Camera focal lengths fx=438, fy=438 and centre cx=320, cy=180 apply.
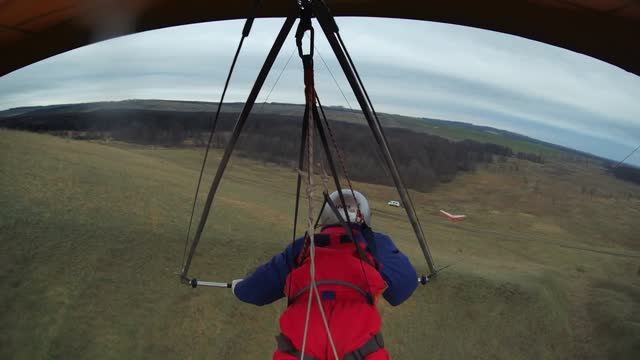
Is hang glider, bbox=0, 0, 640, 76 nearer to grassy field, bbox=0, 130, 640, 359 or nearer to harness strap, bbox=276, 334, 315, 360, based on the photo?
harness strap, bbox=276, 334, 315, 360

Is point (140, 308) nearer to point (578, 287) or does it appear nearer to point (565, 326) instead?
point (565, 326)

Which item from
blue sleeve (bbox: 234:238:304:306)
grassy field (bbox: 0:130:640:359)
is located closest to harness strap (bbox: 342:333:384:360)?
blue sleeve (bbox: 234:238:304:306)

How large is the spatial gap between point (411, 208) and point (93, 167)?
12166 millimetres

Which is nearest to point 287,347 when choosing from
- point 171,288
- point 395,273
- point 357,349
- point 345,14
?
point 357,349

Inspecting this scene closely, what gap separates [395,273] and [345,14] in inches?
116

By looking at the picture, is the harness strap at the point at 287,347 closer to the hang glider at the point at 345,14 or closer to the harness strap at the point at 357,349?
the harness strap at the point at 357,349

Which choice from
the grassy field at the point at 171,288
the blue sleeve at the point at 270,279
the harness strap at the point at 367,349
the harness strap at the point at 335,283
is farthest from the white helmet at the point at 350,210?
the grassy field at the point at 171,288

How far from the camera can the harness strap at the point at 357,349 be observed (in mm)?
2473

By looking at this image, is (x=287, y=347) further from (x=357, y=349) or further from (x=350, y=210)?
(x=350, y=210)

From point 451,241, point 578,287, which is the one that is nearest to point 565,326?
point 578,287

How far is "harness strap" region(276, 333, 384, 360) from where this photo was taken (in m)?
2.47

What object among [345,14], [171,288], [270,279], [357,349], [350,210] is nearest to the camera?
[357,349]

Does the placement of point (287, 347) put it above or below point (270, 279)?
below

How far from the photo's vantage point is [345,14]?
4629 millimetres
